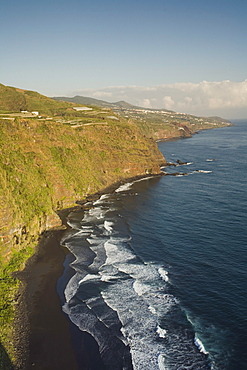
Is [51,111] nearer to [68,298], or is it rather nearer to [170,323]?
[68,298]

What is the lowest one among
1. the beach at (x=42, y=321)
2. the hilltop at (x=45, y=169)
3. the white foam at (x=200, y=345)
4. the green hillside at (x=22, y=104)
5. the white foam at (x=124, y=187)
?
the beach at (x=42, y=321)

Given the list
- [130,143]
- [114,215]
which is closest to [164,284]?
[114,215]

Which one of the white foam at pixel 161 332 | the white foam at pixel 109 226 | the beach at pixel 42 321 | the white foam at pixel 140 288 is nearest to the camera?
the beach at pixel 42 321

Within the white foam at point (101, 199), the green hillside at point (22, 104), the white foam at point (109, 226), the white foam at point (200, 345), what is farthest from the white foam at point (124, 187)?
the white foam at point (200, 345)

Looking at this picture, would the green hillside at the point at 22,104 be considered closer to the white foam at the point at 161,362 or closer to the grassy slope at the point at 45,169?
the grassy slope at the point at 45,169

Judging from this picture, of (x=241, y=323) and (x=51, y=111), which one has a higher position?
(x=51, y=111)
